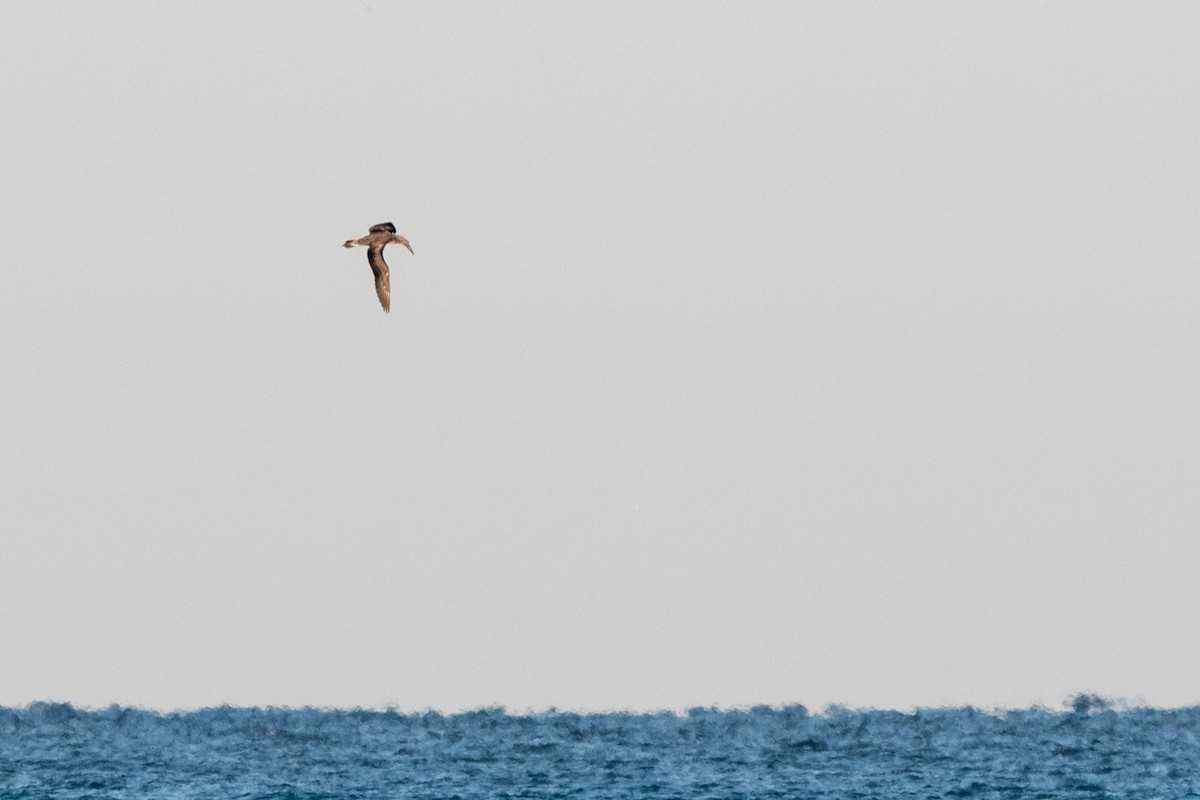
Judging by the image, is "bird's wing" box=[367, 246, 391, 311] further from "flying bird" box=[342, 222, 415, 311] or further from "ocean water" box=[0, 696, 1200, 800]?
"ocean water" box=[0, 696, 1200, 800]

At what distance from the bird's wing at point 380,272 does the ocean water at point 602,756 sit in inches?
882

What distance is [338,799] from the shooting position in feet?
177

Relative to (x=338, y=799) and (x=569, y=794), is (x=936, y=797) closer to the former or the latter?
(x=569, y=794)

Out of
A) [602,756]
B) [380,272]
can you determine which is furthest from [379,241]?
[602,756]

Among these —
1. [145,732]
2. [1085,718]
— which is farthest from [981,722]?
[145,732]

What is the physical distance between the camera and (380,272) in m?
34.7

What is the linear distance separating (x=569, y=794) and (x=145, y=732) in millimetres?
26117

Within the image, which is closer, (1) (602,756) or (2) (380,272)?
(2) (380,272)

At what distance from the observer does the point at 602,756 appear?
67500 millimetres

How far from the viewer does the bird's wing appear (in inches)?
1345

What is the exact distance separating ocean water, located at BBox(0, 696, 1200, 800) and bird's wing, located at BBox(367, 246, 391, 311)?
22.4 metres

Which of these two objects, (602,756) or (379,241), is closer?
(379,241)

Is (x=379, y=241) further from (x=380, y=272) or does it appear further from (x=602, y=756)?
(x=602, y=756)

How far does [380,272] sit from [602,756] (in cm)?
3497
